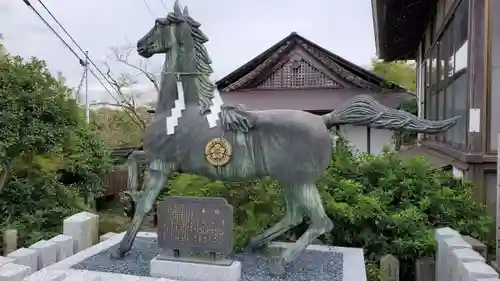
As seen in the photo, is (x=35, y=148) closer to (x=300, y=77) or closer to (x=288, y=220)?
(x=288, y=220)

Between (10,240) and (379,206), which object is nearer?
(379,206)

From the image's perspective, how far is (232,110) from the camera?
385 cm

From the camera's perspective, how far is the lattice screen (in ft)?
36.2

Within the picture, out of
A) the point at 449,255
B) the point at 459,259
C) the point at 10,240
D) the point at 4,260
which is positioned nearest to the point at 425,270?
the point at 449,255

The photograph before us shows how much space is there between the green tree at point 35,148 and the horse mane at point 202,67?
2799 mm

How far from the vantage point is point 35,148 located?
5.98 metres

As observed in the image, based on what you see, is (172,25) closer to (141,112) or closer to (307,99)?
(307,99)

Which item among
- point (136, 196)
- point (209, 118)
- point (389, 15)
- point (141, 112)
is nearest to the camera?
point (209, 118)

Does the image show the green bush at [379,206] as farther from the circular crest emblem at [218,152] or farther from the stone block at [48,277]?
the stone block at [48,277]

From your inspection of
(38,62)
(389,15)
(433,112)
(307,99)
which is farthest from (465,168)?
(307,99)

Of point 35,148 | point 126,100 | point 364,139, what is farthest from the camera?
point 126,100

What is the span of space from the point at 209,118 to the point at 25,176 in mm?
3691

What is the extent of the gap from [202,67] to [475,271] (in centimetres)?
269

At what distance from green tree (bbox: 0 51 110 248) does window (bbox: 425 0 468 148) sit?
516cm
